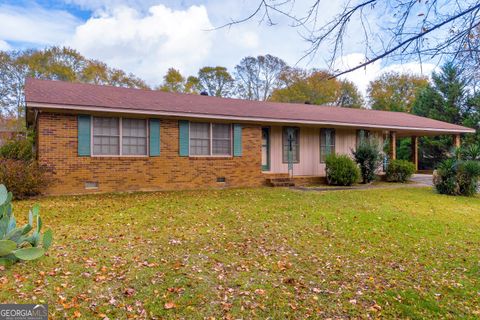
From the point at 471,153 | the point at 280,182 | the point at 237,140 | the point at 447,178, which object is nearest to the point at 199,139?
the point at 237,140

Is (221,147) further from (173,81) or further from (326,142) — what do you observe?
(173,81)

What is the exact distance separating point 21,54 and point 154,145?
68.7 feet

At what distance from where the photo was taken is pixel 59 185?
929 cm

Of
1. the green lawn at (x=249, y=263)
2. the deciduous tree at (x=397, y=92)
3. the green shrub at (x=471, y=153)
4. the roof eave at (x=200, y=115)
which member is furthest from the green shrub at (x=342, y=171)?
the deciduous tree at (x=397, y=92)

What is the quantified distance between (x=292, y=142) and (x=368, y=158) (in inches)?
125

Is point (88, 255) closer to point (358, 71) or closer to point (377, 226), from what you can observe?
point (358, 71)

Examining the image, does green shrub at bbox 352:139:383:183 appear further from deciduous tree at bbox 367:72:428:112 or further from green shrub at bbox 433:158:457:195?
deciduous tree at bbox 367:72:428:112

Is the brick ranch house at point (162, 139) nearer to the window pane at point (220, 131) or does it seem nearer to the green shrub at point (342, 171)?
the window pane at point (220, 131)

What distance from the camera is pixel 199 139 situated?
11398 millimetres

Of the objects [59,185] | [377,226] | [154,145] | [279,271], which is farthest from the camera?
[154,145]

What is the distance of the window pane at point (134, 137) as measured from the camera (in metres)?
10.2

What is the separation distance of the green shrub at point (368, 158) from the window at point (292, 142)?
2398mm

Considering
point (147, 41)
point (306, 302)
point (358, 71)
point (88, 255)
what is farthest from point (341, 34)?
point (147, 41)

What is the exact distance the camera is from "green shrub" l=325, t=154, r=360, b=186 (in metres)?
12.4
